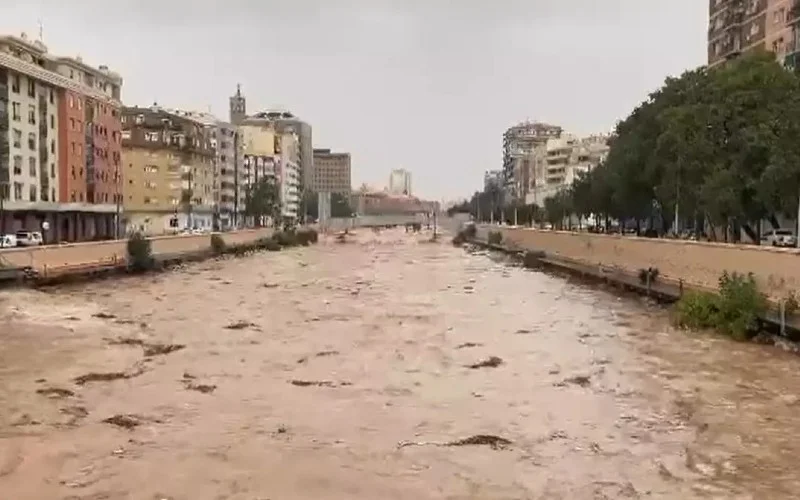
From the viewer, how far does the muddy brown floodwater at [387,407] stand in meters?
9.29

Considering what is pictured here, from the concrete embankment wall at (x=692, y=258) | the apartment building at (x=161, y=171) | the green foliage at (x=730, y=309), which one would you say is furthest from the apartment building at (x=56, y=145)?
the green foliage at (x=730, y=309)

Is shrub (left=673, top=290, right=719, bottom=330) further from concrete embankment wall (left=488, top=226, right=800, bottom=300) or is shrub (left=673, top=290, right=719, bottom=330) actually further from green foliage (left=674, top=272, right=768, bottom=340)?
concrete embankment wall (left=488, top=226, right=800, bottom=300)

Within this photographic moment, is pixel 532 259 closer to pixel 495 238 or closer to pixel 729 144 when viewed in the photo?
pixel 729 144

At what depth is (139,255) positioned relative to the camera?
4341cm

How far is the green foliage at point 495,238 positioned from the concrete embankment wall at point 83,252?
29.2 meters

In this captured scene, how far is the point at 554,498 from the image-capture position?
8.74 meters

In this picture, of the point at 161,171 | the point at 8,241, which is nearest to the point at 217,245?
the point at 8,241

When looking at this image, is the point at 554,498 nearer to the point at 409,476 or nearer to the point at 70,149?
the point at 409,476

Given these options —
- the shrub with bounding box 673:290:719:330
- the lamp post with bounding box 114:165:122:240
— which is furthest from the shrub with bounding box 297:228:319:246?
the shrub with bounding box 673:290:719:330

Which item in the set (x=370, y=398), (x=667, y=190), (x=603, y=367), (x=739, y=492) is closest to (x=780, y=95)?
(x=667, y=190)

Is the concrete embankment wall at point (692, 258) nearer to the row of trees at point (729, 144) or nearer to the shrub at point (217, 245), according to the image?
the row of trees at point (729, 144)

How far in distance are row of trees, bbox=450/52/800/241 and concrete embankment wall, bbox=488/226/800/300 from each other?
3.33 m

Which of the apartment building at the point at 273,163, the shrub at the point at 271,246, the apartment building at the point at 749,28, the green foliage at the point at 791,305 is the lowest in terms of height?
the shrub at the point at 271,246

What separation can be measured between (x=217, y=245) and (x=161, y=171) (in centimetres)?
4143
